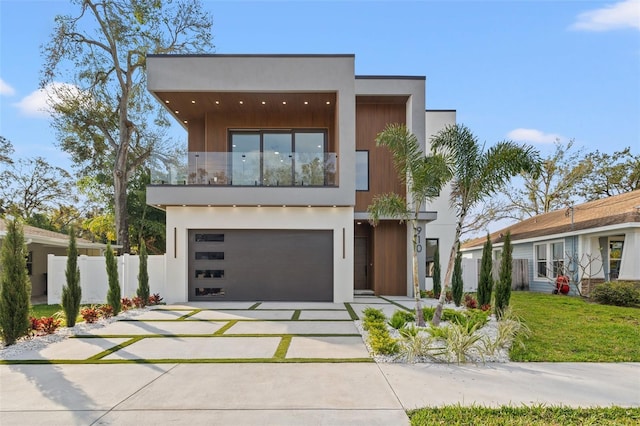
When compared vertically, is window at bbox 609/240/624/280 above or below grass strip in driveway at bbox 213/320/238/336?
above

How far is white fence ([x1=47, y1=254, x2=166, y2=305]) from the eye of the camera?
12039 millimetres

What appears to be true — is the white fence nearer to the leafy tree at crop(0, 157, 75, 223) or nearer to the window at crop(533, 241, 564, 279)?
the window at crop(533, 241, 564, 279)

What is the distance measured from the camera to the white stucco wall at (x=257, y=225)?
12.0 m

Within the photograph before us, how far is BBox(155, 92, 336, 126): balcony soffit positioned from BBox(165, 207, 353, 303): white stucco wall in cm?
370

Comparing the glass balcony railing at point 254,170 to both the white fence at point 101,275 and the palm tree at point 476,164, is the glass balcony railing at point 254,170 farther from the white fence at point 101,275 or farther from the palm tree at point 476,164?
the palm tree at point 476,164

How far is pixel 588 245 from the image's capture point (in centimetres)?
1416

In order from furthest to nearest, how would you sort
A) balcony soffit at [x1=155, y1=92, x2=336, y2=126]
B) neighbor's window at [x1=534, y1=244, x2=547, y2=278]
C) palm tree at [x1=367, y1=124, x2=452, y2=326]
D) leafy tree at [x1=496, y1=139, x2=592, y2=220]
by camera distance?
leafy tree at [x1=496, y1=139, x2=592, y2=220] → neighbor's window at [x1=534, y1=244, x2=547, y2=278] → balcony soffit at [x1=155, y1=92, x2=336, y2=126] → palm tree at [x1=367, y1=124, x2=452, y2=326]

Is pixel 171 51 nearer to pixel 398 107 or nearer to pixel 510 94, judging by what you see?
pixel 398 107

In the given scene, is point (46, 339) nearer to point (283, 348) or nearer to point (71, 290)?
point (71, 290)

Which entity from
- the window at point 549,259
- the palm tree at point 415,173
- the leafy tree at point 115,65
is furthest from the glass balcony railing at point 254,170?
the window at point 549,259

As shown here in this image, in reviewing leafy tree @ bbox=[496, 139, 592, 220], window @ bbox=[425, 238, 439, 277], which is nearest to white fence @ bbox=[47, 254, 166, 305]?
A: window @ bbox=[425, 238, 439, 277]

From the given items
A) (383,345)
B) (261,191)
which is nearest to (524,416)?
(383,345)

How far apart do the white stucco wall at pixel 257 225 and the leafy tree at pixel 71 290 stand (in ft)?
12.4

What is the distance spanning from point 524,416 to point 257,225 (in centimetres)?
952
